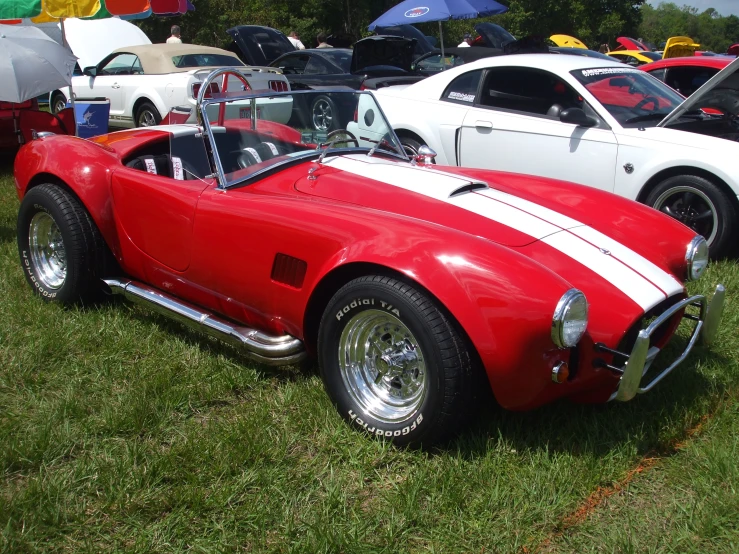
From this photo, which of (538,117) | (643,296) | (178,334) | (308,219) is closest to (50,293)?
(178,334)

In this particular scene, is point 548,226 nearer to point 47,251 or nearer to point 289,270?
point 289,270

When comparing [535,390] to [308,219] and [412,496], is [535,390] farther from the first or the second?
[308,219]

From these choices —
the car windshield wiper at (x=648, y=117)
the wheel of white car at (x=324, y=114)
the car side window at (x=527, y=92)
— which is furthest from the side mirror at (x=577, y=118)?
the wheel of white car at (x=324, y=114)

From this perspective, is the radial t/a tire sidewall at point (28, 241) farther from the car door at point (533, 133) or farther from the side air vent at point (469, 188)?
the car door at point (533, 133)

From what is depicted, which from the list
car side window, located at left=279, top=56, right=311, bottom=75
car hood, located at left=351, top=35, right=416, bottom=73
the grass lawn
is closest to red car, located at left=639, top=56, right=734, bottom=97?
car hood, located at left=351, top=35, right=416, bottom=73

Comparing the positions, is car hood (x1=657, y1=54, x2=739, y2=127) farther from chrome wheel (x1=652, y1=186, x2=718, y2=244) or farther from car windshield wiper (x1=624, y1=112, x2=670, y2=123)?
chrome wheel (x1=652, y1=186, x2=718, y2=244)

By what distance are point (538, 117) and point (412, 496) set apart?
4104 millimetres

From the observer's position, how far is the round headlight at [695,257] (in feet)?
10.8

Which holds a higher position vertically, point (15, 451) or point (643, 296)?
point (643, 296)

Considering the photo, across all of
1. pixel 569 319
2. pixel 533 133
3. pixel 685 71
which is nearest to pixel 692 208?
pixel 533 133

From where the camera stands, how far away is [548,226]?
10.5 ft

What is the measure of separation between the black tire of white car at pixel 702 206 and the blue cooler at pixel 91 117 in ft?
19.9

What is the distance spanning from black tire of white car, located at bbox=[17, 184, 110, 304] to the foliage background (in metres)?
11.0

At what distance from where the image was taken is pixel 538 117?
5.79 meters
